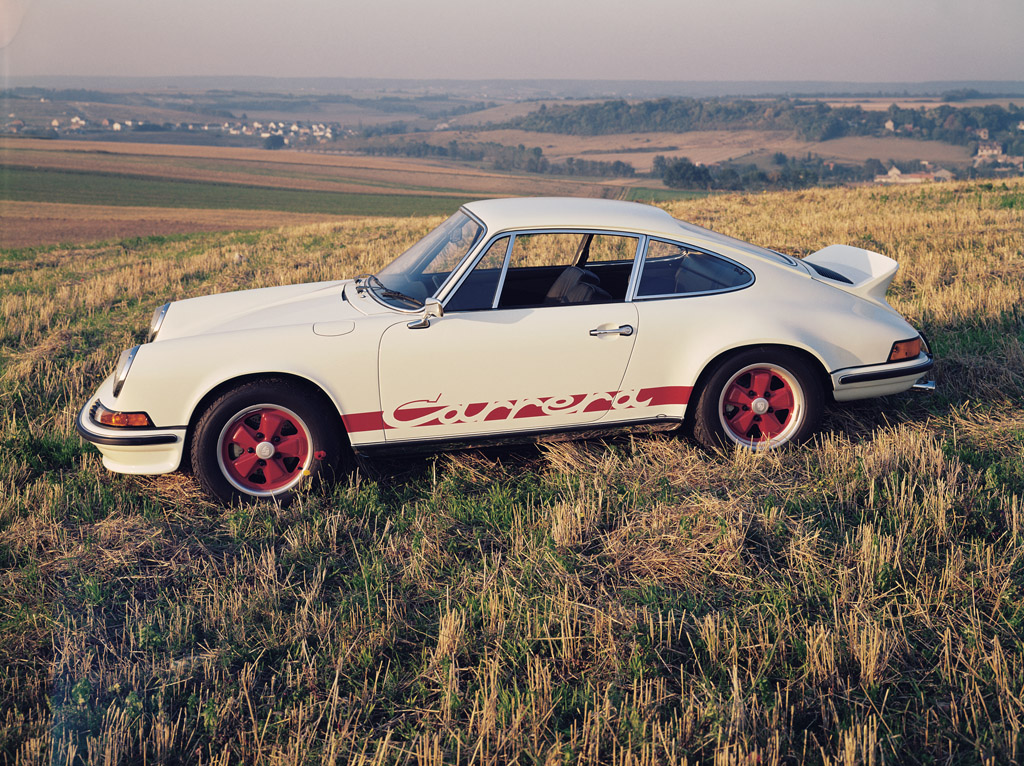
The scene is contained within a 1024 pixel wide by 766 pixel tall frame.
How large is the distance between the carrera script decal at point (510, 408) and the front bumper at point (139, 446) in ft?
2.89

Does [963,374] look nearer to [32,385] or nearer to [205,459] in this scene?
[205,459]

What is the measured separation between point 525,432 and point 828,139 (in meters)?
112

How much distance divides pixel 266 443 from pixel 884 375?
3.55 metres

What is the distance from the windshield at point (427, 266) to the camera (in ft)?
14.4

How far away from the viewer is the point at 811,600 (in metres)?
3.14

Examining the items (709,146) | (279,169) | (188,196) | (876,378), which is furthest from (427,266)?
(709,146)

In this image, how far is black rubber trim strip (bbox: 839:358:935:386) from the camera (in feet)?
14.7

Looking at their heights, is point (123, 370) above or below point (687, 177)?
below

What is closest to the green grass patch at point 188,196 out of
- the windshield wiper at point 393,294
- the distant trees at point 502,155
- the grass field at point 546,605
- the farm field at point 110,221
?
the farm field at point 110,221

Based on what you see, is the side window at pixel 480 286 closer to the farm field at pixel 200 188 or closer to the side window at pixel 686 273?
the side window at pixel 686 273

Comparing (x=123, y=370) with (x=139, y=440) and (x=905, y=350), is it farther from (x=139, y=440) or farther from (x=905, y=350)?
(x=905, y=350)

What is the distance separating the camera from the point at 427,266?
15.2 ft

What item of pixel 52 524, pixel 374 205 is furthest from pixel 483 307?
pixel 374 205

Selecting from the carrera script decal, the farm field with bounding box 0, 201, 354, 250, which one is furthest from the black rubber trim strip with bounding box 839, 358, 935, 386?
the farm field with bounding box 0, 201, 354, 250
